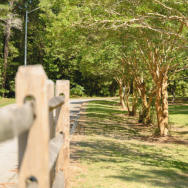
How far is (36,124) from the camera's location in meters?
1.63

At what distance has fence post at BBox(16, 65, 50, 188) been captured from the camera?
1.60m

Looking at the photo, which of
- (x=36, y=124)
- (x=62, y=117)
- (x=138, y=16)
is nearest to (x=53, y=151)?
(x=36, y=124)

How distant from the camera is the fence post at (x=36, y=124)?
63.0 inches

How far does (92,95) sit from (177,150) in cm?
4766

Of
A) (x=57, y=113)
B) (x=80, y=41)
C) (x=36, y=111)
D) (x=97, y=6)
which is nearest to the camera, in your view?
(x=36, y=111)

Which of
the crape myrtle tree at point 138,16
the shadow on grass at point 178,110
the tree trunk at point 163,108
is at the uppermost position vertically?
the crape myrtle tree at point 138,16

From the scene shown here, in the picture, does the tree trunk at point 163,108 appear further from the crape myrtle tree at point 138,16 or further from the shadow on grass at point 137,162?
the shadow on grass at point 137,162

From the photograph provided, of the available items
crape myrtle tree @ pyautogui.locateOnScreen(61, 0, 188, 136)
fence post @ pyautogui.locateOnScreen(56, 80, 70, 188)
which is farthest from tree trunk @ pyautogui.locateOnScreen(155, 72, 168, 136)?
fence post @ pyautogui.locateOnScreen(56, 80, 70, 188)

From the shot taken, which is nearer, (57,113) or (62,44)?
(57,113)

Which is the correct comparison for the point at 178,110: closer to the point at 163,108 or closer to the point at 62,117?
the point at 163,108

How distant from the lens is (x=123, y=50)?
523 inches

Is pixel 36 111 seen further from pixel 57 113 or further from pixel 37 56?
pixel 37 56

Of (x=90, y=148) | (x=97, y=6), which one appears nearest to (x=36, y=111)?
(x=90, y=148)

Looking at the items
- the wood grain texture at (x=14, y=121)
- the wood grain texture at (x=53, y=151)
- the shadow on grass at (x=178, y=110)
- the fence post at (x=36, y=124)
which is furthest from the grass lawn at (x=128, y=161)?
the shadow on grass at (x=178, y=110)
